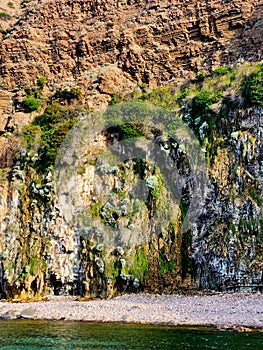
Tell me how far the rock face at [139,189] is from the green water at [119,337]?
899 cm

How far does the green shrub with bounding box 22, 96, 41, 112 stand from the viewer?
4284cm

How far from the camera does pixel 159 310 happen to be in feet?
81.8

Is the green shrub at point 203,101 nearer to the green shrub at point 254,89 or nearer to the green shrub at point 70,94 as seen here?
the green shrub at point 254,89

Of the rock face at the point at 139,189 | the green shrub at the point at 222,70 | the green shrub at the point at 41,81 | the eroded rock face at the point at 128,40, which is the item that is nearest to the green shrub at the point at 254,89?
the rock face at the point at 139,189

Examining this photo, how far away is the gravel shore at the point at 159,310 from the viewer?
22.0m

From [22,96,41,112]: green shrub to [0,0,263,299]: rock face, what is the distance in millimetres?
909

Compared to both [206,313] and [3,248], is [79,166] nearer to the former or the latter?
[3,248]

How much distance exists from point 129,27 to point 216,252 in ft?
85.0

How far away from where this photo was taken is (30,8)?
177ft

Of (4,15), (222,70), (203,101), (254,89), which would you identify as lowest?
(254,89)

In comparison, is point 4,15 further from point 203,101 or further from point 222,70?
point 203,101

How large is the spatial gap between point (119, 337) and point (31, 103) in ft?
93.7

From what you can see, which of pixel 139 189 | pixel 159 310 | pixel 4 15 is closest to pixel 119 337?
pixel 159 310

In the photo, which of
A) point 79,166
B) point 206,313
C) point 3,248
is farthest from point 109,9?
point 206,313
